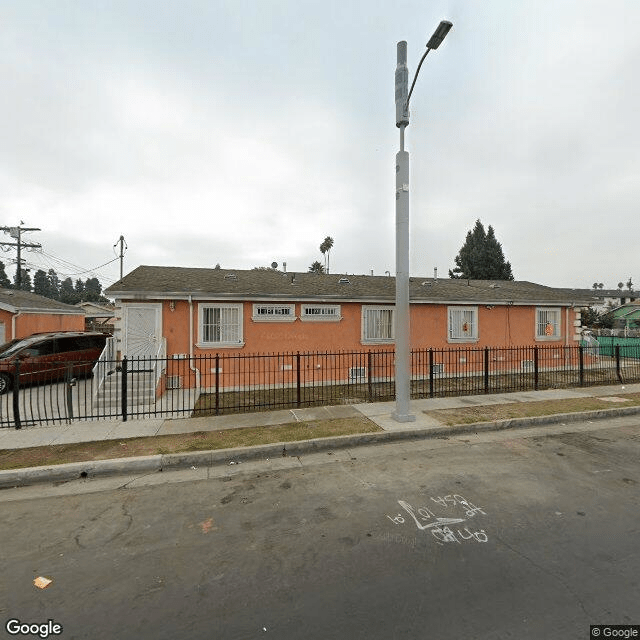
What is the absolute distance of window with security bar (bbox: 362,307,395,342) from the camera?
45.2 ft

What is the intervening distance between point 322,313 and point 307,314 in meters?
0.59

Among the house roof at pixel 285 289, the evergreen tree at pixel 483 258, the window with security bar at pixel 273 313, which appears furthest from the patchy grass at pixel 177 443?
the evergreen tree at pixel 483 258

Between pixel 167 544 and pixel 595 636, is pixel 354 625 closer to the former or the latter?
pixel 595 636

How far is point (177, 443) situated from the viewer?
6.57 m

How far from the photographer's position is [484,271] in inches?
1909

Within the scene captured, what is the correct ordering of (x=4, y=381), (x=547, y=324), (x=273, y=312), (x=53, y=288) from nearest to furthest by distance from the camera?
1. (x=4, y=381)
2. (x=273, y=312)
3. (x=547, y=324)
4. (x=53, y=288)

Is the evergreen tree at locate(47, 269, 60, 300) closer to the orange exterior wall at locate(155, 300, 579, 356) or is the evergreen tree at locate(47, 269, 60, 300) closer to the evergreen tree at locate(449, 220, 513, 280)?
the evergreen tree at locate(449, 220, 513, 280)

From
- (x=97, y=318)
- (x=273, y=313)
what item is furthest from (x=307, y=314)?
(x=97, y=318)

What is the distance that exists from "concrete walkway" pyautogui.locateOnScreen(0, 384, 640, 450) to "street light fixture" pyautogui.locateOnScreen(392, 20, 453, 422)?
693 mm

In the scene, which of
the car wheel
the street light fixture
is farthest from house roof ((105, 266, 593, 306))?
the street light fixture

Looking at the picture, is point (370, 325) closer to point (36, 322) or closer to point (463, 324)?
point (463, 324)

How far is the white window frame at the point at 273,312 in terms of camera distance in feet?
41.5

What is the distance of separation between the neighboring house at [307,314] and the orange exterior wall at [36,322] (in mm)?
8165

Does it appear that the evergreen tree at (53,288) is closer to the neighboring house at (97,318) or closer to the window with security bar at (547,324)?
the neighboring house at (97,318)
